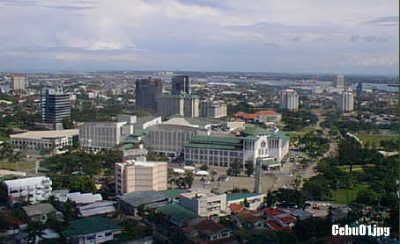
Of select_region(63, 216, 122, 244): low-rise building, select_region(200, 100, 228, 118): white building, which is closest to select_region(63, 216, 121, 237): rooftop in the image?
select_region(63, 216, 122, 244): low-rise building

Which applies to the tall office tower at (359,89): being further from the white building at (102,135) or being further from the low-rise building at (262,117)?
the white building at (102,135)

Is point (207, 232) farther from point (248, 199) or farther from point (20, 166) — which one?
point (20, 166)

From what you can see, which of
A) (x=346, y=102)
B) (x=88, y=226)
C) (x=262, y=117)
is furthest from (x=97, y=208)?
(x=262, y=117)

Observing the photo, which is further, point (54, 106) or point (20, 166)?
point (54, 106)

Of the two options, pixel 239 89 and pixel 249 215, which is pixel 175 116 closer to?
pixel 239 89

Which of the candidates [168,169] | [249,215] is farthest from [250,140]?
[249,215]
